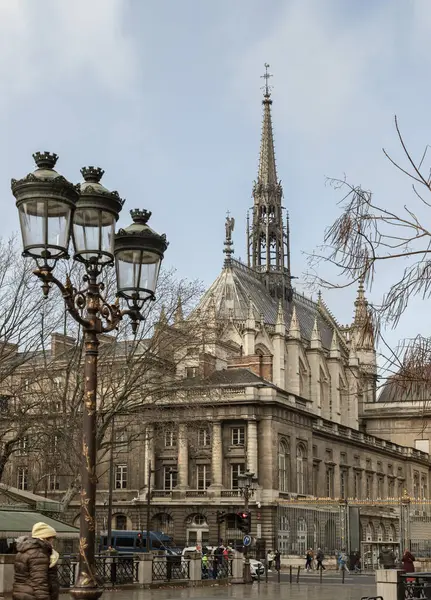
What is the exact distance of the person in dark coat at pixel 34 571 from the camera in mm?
10148

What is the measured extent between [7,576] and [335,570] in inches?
1168

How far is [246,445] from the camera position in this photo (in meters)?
62.5

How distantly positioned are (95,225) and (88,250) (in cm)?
37

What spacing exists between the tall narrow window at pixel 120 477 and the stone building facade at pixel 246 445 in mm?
67

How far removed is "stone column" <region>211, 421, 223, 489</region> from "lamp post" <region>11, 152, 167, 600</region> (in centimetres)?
5049

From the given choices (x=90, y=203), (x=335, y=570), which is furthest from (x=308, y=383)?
(x=90, y=203)

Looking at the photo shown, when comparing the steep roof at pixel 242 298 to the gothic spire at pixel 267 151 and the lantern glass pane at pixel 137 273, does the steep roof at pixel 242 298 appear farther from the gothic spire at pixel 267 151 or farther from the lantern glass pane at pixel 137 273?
the lantern glass pane at pixel 137 273

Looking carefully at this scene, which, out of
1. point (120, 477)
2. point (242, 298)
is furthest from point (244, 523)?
point (242, 298)

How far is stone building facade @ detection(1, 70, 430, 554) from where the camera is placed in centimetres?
5684

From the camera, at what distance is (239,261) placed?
3570 inches

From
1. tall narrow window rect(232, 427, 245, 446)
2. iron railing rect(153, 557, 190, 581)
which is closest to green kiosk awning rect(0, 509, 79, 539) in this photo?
iron railing rect(153, 557, 190, 581)

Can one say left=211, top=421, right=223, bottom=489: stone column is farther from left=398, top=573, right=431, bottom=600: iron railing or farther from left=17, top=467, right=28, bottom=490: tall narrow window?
left=398, top=573, right=431, bottom=600: iron railing

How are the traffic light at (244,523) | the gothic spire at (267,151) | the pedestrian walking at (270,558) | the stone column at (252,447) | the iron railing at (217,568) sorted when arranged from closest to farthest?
the traffic light at (244,523) → the iron railing at (217,568) → the pedestrian walking at (270,558) → the stone column at (252,447) → the gothic spire at (267,151)

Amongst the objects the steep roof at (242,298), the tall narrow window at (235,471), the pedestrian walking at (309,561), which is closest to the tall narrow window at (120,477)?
the tall narrow window at (235,471)
